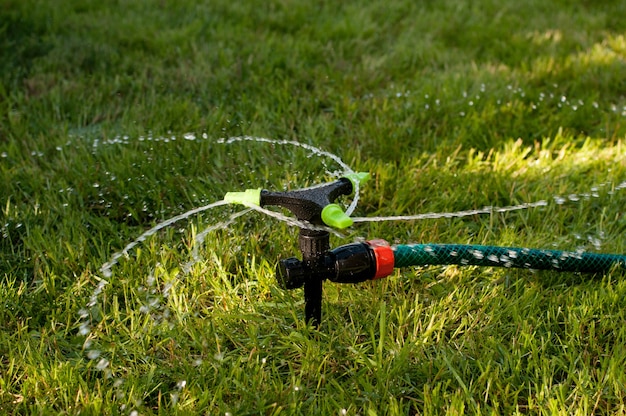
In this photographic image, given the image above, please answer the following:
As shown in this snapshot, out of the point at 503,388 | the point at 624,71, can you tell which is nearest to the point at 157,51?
the point at 624,71

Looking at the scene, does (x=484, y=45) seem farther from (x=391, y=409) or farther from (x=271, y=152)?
(x=391, y=409)

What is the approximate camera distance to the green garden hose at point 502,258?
168 centimetres

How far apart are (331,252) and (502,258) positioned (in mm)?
541

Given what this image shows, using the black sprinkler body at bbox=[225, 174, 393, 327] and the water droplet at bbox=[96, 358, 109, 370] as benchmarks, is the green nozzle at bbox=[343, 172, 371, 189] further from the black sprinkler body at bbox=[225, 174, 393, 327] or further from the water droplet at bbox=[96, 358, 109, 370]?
the water droplet at bbox=[96, 358, 109, 370]

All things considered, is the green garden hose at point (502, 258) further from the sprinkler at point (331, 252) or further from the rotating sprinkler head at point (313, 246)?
the rotating sprinkler head at point (313, 246)

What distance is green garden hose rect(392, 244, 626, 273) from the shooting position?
5.50 feet

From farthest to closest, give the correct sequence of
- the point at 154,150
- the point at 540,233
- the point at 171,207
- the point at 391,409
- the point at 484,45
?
the point at 484,45, the point at 154,150, the point at 171,207, the point at 540,233, the point at 391,409

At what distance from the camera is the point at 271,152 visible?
262 cm

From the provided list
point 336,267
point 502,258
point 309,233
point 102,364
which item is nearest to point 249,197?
point 309,233

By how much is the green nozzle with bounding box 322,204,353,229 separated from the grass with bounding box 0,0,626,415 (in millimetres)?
390

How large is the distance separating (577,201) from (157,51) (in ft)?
7.96

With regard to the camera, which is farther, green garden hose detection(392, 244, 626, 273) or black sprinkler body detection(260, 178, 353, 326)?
green garden hose detection(392, 244, 626, 273)

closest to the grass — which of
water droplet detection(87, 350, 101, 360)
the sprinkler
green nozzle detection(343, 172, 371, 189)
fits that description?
water droplet detection(87, 350, 101, 360)

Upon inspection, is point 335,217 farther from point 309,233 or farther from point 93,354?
point 93,354
